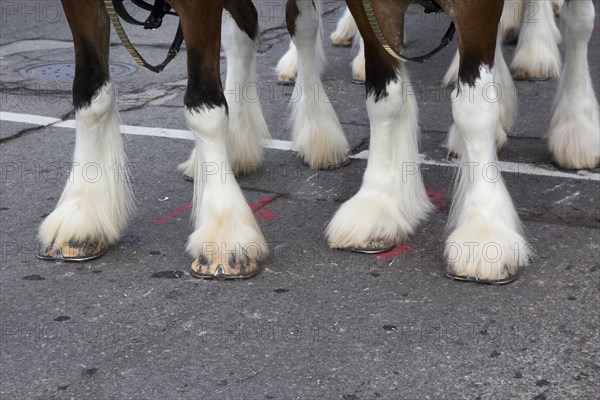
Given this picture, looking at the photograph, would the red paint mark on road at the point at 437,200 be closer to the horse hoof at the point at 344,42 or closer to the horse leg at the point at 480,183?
the horse leg at the point at 480,183

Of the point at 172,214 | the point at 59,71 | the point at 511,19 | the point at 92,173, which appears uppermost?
the point at 511,19

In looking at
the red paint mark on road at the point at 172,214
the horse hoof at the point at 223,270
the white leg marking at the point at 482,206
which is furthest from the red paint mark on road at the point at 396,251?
the red paint mark on road at the point at 172,214

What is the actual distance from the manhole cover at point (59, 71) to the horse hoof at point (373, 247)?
3.43 m

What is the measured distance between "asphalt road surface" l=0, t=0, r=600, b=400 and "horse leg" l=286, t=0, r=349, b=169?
0.10m

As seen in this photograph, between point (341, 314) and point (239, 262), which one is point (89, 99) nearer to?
point (239, 262)

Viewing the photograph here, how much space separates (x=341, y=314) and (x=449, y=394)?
0.70m

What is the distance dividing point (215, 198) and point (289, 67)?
9.76 ft

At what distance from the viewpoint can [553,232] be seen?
489 cm

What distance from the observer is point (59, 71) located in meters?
7.67

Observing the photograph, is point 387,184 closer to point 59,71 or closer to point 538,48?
point 538,48

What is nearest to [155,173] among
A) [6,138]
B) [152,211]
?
[152,211]

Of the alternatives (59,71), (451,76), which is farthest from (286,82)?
(59,71)

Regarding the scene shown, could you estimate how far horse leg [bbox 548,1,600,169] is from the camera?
5.65 meters

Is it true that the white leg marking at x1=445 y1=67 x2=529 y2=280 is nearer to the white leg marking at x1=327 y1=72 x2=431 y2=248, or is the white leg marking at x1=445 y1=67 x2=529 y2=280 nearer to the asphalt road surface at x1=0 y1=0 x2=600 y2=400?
the asphalt road surface at x1=0 y1=0 x2=600 y2=400
